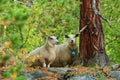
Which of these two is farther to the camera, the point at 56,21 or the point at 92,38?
the point at 56,21

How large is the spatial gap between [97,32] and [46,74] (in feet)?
8.67

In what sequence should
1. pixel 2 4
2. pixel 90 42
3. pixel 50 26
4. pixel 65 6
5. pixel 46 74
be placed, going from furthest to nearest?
1. pixel 50 26
2. pixel 65 6
3. pixel 90 42
4. pixel 46 74
5. pixel 2 4

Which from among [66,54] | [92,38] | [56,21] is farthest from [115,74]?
[56,21]

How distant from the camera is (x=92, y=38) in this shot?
1372 centimetres

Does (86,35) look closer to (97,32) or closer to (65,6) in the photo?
(97,32)

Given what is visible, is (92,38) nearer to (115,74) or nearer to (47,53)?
(47,53)

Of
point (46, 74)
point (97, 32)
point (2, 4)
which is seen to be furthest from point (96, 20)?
point (2, 4)

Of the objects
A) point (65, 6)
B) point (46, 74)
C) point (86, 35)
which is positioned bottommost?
point (46, 74)

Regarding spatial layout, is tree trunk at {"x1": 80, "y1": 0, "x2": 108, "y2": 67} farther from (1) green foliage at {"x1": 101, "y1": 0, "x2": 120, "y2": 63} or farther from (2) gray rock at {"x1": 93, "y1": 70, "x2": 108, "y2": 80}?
(1) green foliage at {"x1": 101, "y1": 0, "x2": 120, "y2": 63}

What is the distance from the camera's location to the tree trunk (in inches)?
538

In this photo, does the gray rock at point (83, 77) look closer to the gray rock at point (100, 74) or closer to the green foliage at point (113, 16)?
the gray rock at point (100, 74)

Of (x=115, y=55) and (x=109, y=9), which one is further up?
(x=109, y=9)

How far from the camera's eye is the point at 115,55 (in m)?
19.5

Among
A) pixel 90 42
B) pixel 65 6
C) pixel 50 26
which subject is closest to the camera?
pixel 90 42
